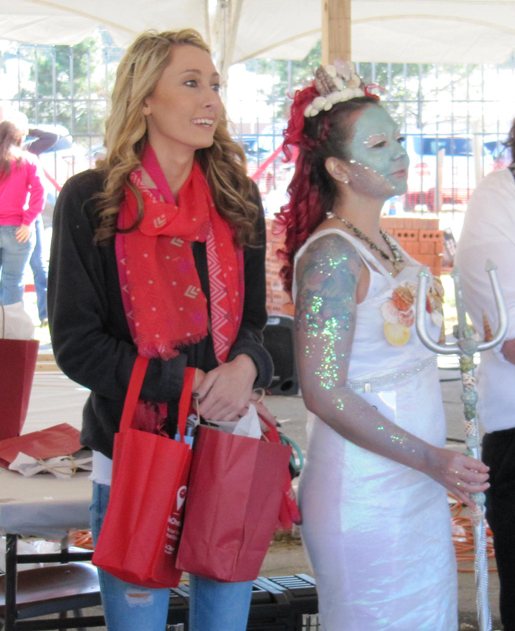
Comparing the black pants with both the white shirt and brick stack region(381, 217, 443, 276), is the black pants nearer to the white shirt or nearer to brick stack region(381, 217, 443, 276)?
the white shirt

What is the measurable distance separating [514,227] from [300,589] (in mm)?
1170

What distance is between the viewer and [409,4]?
518 centimetres

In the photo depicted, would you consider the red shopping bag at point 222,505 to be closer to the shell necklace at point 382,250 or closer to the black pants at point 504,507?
the shell necklace at point 382,250

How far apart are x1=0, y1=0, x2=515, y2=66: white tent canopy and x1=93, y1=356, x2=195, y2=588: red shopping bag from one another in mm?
3968

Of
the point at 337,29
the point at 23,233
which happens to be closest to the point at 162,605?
the point at 337,29

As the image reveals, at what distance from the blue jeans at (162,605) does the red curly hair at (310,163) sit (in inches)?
27.7

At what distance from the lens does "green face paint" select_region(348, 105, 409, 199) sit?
1.64 meters

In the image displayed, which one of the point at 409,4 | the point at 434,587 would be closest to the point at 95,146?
the point at 409,4

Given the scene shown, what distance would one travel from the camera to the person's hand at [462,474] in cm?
137

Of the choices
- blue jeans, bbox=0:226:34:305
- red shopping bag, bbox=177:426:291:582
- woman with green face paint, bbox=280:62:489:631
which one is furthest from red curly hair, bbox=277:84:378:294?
blue jeans, bbox=0:226:34:305

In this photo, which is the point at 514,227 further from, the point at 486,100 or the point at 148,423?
the point at 486,100

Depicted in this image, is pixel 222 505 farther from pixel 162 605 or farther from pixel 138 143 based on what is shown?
pixel 138 143

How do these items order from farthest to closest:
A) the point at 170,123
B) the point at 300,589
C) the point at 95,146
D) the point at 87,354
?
the point at 95,146 → the point at 300,589 → the point at 170,123 → the point at 87,354

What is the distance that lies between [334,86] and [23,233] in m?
5.45
